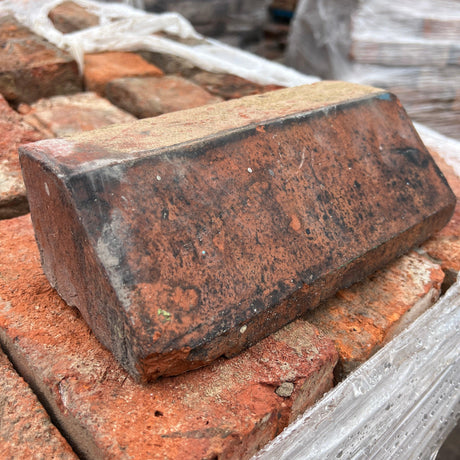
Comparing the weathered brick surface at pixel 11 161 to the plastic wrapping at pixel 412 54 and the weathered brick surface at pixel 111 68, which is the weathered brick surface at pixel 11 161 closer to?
the weathered brick surface at pixel 111 68

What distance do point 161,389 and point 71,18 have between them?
3694 mm

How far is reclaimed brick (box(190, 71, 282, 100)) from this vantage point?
3.03 metres

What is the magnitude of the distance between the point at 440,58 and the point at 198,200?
369cm

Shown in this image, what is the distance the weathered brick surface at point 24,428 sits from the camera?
1.11 metres

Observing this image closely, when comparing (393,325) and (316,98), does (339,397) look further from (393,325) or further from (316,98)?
(316,98)

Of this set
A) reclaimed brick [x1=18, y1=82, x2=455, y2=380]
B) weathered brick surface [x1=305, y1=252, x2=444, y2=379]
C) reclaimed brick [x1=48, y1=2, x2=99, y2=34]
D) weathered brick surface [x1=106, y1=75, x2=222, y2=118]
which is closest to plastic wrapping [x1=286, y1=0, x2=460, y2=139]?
weathered brick surface [x1=106, y1=75, x2=222, y2=118]

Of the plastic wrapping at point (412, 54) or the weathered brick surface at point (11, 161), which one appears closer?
the weathered brick surface at point (11, 161)

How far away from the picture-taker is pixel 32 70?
2994 millimetres

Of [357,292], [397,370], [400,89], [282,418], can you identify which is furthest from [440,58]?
[282,418]

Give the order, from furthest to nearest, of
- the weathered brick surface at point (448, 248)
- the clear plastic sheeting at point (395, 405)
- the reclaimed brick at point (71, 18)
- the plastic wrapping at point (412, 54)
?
the plastic wrapping at point (412, 54) → the reclaimed brick at point (71, 18) → the weathered brick surface at point (448, 248) → the clear plastic sheeting at point (395, 405)

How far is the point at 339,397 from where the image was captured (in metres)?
1.27

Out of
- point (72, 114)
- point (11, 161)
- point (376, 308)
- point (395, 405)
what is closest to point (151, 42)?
point (72, 114)

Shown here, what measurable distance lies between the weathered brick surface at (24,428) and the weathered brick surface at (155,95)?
1849 mm

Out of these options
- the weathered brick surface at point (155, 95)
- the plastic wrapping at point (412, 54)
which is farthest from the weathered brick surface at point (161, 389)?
the plastic wrapping at point (412, 54)
